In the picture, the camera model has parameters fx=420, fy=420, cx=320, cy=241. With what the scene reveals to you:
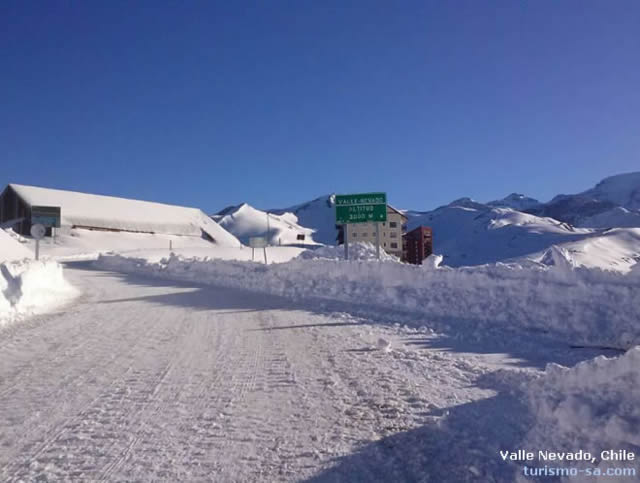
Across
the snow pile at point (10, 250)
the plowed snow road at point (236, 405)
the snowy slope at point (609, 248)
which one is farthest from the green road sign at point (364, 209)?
the snowy slope at point (609, 248)

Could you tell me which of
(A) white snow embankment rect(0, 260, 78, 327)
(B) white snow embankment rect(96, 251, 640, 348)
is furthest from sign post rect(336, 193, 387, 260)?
(A) white snow embankment rect(0, 260, 78, 327)

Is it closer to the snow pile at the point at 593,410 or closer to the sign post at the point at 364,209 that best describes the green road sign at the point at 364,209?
the sign post at the point at 364,209

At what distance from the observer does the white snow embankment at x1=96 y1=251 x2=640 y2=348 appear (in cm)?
920

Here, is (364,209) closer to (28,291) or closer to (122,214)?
(28,291)

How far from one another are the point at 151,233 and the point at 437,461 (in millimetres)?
72927

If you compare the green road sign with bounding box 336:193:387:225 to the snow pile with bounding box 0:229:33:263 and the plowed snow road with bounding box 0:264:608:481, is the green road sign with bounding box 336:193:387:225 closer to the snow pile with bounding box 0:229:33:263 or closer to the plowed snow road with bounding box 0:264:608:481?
the plowed snow road with bounding box 0:264:608:481

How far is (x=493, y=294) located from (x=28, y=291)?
Result: 13779 mm

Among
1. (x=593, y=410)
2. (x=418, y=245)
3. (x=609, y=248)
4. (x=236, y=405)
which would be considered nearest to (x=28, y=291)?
(x=236, y=405)

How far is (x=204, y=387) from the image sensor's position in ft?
18.5

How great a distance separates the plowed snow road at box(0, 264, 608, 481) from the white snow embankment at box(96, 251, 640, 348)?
9.22ft

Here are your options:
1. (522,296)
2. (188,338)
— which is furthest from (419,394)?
(522,296)

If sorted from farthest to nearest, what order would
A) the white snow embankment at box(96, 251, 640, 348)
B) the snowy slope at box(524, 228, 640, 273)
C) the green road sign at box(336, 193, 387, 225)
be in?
the snowy slope at box(524, 228, 640, 273)
the green road sign at box(336, 193, 387, 225)
the white snow embankment at box(96, 251, 640, 348)

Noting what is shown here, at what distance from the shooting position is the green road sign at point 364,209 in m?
22.1

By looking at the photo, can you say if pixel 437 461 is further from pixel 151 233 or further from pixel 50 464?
pixel 151 233
